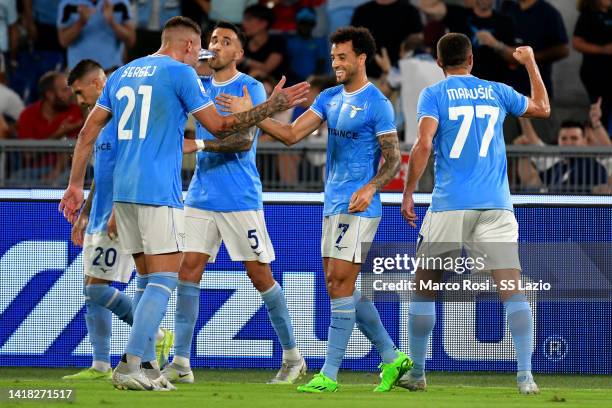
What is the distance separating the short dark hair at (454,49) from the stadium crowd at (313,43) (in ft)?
16.1

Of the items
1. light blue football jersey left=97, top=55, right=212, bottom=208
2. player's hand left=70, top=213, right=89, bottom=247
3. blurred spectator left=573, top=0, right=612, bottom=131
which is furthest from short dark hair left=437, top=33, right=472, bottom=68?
blurred spectator left=573, top=0, right=612, bottom=131

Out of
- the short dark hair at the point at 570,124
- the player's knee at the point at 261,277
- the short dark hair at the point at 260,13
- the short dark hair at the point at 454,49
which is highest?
the short dark hair at the point at 260,13

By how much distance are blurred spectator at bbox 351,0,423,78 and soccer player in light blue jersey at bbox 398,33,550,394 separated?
5842 millimetres

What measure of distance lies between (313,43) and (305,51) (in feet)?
0.48

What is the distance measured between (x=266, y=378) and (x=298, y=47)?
19.2 ft

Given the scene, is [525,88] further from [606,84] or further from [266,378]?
[266,378]

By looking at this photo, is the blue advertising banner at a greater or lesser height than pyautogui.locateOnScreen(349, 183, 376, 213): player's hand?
lesser

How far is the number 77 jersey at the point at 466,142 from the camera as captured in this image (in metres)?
8.20

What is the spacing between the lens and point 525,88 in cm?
1402

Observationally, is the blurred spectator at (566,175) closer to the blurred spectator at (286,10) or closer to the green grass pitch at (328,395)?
the green grass pitch at (328,395)

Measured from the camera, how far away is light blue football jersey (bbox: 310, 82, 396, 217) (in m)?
8.30

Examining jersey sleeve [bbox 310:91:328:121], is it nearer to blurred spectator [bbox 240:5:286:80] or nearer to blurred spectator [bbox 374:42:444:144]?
blurred spectator [bbox 374:42:444:144]

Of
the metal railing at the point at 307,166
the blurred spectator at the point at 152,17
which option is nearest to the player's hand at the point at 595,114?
the metal railing at the point at 307,166

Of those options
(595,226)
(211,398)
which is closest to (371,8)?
(595,226)
